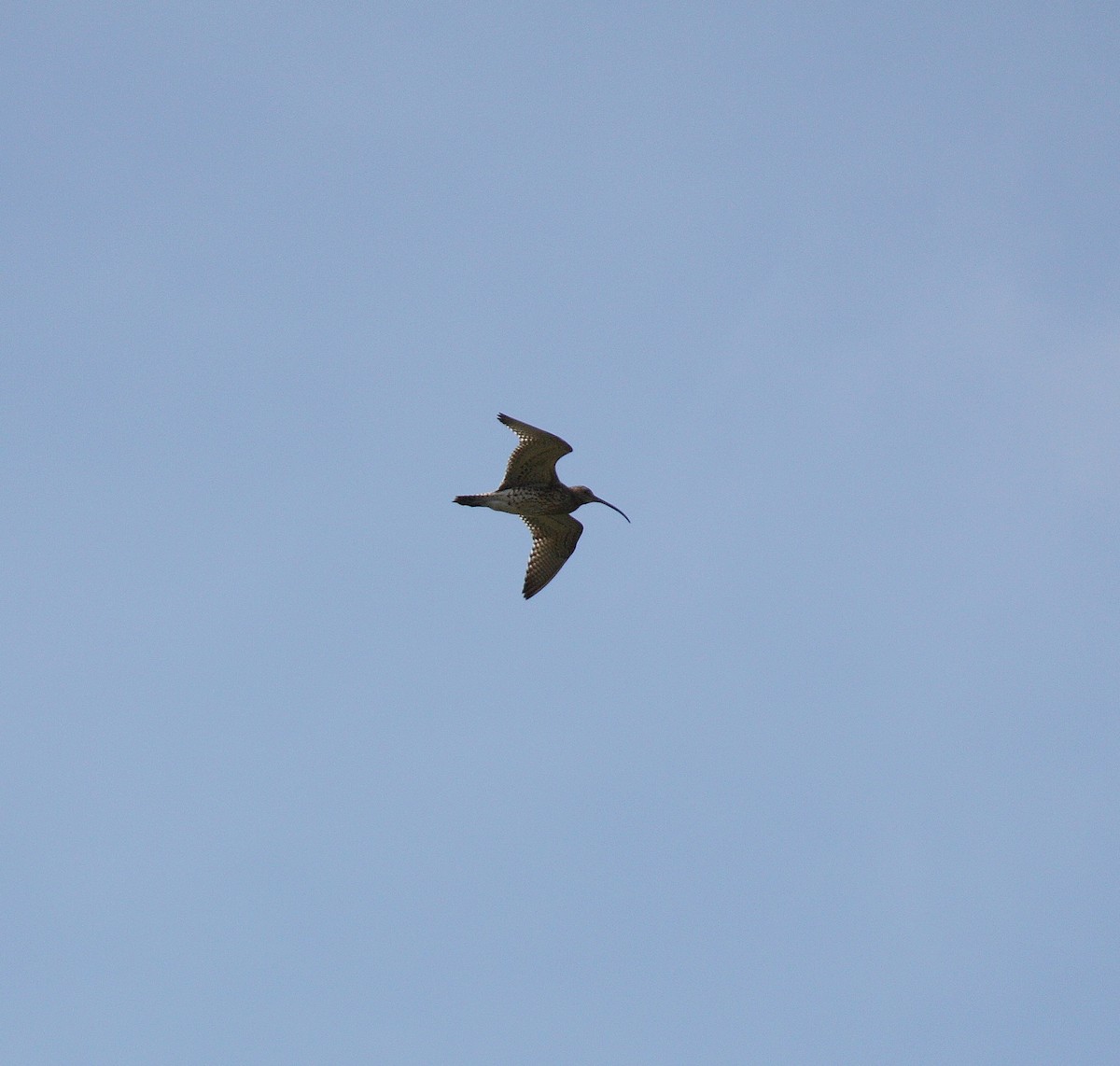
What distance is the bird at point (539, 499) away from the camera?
24062 mm

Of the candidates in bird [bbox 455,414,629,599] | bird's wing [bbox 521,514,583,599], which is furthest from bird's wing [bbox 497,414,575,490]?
bird's wing [bbox 521,514,583,599]

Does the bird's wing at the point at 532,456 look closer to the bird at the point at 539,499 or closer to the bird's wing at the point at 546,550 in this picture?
the bird at the point at 539,499

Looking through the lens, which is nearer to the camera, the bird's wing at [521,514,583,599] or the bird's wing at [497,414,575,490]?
the bird's wing at [497,414,575,490]

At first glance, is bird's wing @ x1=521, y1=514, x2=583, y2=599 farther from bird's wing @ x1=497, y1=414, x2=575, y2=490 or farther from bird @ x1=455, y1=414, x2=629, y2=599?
bird's wing @ x1=497, y1=414, x2=575, y2=490

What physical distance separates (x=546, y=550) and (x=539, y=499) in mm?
1933

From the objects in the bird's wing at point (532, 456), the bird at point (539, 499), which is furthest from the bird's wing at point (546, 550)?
the bird's wing at point (532, 456)

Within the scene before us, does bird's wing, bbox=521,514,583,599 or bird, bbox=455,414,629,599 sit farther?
bird's wing, bbox=521,514,583,599

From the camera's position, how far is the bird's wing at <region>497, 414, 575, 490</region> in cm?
2359

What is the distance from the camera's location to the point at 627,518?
87.5ft

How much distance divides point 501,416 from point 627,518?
427 cm

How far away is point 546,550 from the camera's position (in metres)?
27.0

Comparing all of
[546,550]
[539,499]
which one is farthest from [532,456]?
[546,550]

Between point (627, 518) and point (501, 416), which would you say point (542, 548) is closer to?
point (627, 518)

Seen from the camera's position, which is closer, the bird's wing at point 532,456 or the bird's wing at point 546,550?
the bird's wing at point 532,456
